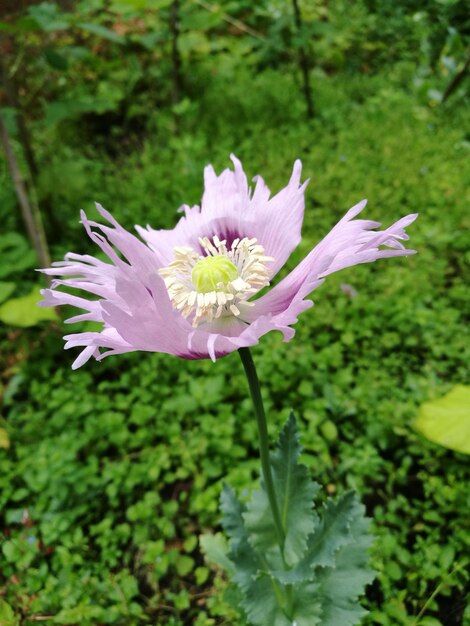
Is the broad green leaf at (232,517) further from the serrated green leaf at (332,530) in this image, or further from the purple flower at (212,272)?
the purple flower at (212,272)

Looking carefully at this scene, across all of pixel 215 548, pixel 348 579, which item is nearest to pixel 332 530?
pixel 348 579

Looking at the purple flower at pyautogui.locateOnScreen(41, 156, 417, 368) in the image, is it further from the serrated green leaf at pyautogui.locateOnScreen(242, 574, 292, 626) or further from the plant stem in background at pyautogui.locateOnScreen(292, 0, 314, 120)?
the plant stem in background at pyautogui.locateOnScreen(292, 0, 314, 120)

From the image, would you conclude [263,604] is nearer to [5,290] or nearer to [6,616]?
[6,616]

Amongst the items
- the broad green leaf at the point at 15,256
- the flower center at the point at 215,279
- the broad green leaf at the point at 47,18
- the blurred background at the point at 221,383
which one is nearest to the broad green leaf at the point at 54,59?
the blurred background at the point at 221,383

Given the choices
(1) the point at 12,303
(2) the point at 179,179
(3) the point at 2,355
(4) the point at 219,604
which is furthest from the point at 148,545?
(2) the point at 179,179

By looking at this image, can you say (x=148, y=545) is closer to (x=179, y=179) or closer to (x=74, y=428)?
(x=74, y=428)
